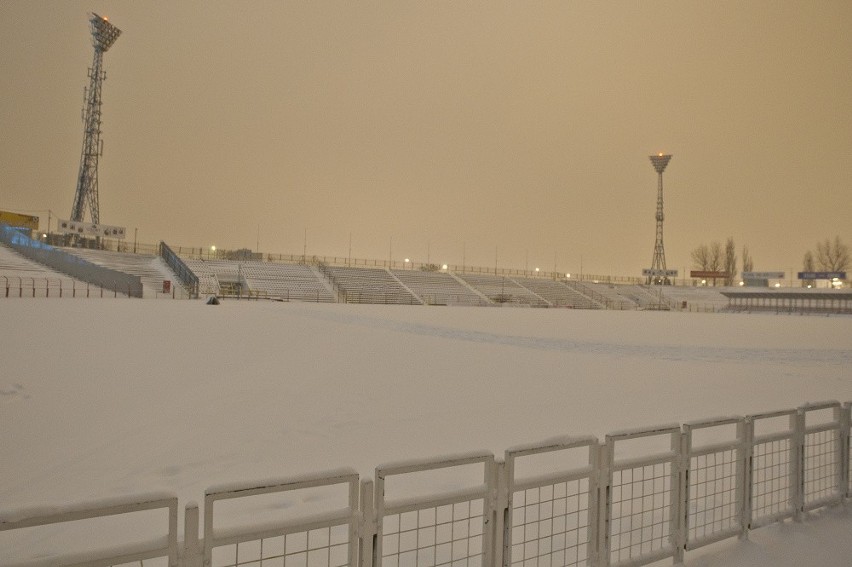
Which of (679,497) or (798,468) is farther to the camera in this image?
(798,468)

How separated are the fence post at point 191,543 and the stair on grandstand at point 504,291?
59088 mm

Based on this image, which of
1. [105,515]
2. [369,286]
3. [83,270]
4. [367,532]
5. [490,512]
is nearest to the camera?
[105,515]

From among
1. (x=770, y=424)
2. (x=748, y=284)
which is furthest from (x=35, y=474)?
(x=748, y=284)

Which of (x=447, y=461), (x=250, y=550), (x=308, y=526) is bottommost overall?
(x=250, y=550)

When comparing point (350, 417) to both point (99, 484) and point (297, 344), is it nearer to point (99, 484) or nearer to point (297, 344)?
point (99, 484)

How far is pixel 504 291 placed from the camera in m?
71.1

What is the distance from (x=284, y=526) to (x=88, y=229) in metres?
69.9

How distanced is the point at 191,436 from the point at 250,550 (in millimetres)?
3777

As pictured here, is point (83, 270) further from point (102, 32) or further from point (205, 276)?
point (102, 32)

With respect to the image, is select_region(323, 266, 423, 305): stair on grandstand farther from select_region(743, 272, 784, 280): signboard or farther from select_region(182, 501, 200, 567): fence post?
select_region(743, 272, 784, 280): signboard

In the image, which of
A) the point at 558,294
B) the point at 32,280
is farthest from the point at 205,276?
the point at 558,294

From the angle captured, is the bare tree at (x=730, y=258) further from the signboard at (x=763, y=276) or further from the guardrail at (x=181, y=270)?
the guardrail at (x=181, y=270)

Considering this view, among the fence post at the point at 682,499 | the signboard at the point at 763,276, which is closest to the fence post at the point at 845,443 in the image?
the fence post at the point at 682,499

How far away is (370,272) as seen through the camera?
70.9 metres
